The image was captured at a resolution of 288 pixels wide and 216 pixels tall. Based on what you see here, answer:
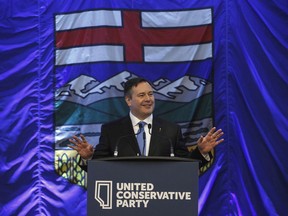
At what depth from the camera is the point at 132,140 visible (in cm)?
334

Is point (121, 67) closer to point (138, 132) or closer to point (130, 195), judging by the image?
point (138, 132)

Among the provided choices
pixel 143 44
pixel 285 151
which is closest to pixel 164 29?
pixel 143 44

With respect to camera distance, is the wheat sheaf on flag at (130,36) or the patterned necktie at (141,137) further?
the wheat sheaf on flag at (130,36)

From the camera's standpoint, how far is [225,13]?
4.52 metres

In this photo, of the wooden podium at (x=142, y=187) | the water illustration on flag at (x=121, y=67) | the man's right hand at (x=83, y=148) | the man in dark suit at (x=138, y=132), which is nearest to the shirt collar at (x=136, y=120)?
the man in dark suit at (x=138, y=132)

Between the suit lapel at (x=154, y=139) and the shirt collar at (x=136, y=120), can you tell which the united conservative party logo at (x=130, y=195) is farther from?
the shirt collar at (x=136, y=120)

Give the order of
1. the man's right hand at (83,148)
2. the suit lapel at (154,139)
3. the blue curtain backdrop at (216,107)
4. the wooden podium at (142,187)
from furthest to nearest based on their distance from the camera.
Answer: the blue curtain backdrop at (216,107), the suit lapel at (154,139), the man's right hand at (83,148), the wooden podium at (142,187)

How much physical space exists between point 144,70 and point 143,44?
0.72 feet

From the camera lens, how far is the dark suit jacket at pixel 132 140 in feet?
10.9

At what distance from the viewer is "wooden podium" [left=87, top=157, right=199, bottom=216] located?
2627 millimetres

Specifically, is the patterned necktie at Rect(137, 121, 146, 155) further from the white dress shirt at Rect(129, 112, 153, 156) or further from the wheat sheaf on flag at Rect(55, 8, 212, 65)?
the wheat sheaf on flag at Rect(55, 8, 212, 65)

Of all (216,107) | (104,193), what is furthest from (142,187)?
(216,107)

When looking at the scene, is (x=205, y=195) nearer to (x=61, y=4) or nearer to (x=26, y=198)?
(x=26, y=198)

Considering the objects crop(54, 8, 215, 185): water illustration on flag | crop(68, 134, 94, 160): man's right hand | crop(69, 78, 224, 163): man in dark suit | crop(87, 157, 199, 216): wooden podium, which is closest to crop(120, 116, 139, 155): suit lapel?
crop(69, 78, 224, 163): man in dark suit
